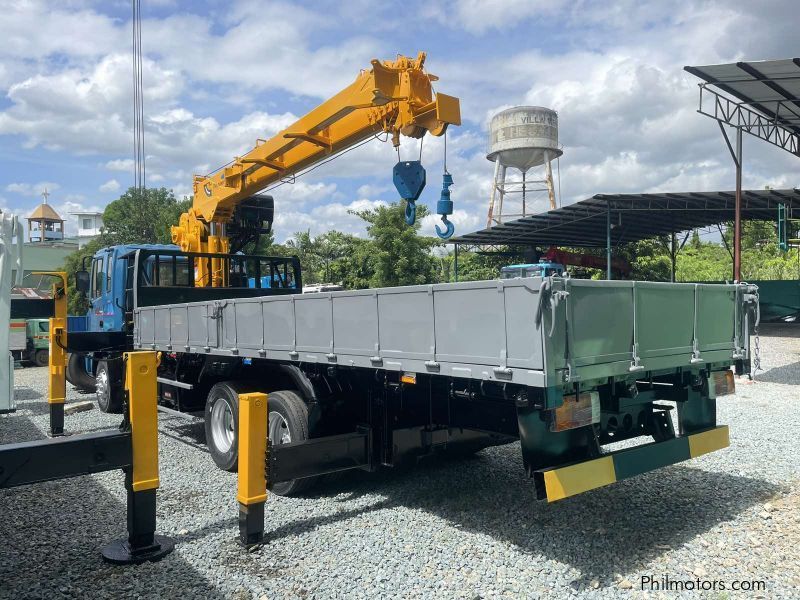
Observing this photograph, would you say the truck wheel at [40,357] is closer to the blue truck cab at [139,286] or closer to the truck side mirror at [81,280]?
the blue truck cab at [139,286]

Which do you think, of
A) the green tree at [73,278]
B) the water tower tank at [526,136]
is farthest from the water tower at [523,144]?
the green tree at [73,278]

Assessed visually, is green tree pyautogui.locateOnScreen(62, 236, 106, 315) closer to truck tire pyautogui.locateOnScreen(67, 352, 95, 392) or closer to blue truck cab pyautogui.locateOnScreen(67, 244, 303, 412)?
truck tire pyautogui.locateOnScreen(67, 352, 95, 392)

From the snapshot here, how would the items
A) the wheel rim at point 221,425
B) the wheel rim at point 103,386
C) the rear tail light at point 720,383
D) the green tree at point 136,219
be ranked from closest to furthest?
the rear tail light at point 720,383
the wheel rim at point 221,425
the wheel rim at point 103,386
the green tree at point 136,219

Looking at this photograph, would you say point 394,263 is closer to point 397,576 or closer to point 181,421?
point 181,421

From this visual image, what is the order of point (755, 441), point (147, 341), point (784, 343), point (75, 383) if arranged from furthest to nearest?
point (784, 343) → point (75, 383) → point (147, 341) → point (755, 441)

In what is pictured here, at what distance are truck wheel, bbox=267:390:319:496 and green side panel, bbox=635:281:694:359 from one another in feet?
9.25

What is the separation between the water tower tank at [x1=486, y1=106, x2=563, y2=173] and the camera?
41438mm

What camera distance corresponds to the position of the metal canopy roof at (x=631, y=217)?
21359 mm

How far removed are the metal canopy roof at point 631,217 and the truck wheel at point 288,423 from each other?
17809 mm

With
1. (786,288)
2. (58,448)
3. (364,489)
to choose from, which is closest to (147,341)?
(364,489)

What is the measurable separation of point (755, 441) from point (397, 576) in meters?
5.47

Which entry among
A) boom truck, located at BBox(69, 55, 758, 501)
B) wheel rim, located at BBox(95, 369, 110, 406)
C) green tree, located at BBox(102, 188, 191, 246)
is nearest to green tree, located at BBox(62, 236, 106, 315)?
green tree, located at BBox(102, 188, 191, 246)

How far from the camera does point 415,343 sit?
423 centimetres

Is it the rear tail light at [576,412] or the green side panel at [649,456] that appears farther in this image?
the green side panel at [649,456]
